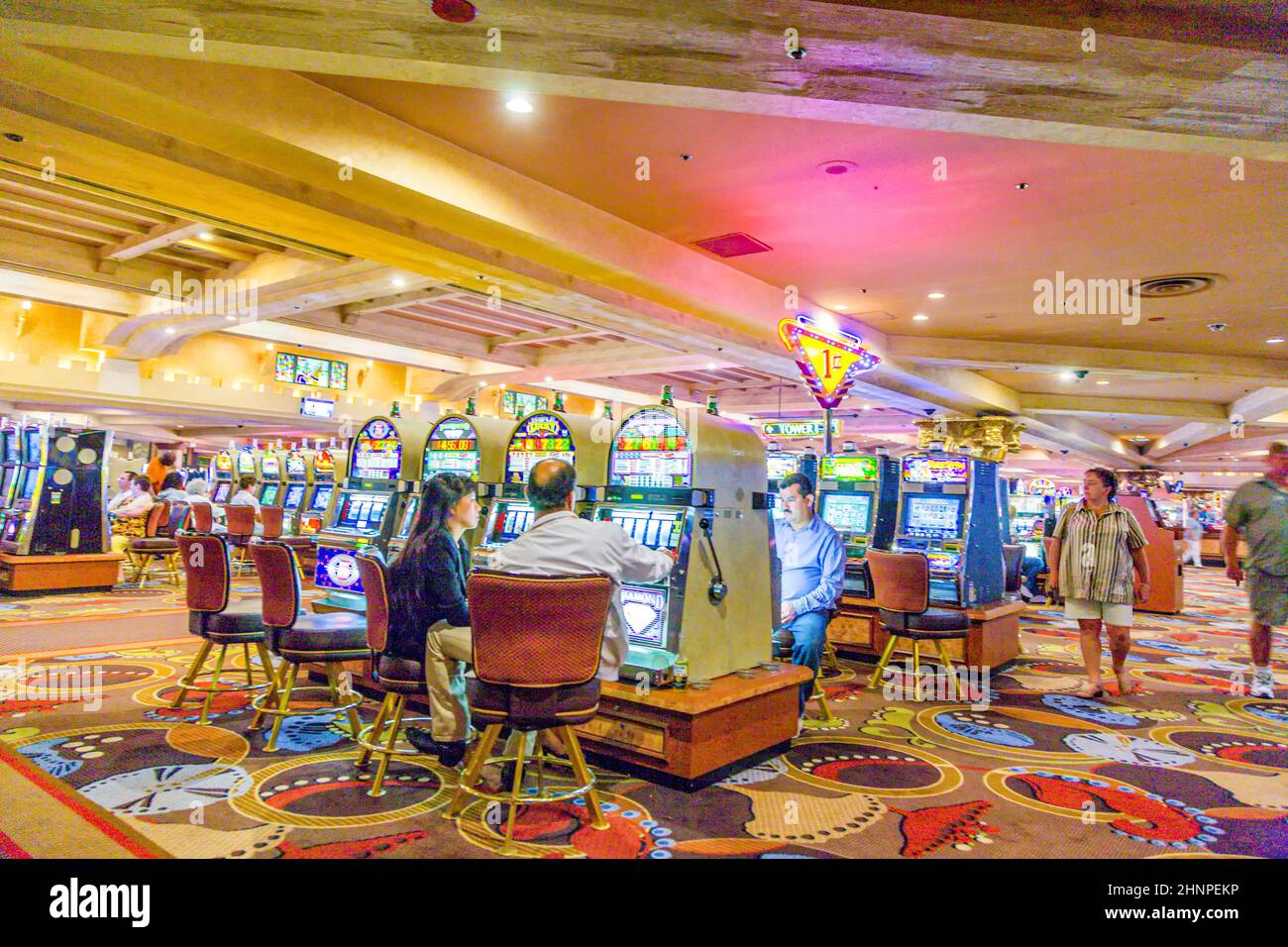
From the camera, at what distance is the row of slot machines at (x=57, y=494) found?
333 inches

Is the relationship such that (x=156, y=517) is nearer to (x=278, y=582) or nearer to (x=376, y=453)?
(x=376, y=453)

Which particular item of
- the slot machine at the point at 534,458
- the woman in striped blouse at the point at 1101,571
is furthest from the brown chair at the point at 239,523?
the woman in striped blouse at the point at 1101,571

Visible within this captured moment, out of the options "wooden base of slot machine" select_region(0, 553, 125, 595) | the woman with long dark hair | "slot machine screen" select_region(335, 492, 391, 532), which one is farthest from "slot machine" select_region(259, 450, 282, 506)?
the woman with long dark hair

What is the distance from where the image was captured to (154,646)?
20.5 feet

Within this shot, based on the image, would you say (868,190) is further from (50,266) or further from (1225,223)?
(50,266)

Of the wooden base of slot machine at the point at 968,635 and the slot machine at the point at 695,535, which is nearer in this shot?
the slot machine at the point at 695,535

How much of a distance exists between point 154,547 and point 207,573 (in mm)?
6362

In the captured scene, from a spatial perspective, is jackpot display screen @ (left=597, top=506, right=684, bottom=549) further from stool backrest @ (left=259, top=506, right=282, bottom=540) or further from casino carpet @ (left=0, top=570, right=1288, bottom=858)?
stool backrest @ (left=259, top=506, right=282, bottom=540)

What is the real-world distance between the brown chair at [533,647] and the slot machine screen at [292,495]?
1008 centimetres

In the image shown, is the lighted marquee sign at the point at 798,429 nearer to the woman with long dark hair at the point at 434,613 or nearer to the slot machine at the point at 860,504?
the slot machine at the point at 860,504

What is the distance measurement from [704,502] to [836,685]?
8.64ft

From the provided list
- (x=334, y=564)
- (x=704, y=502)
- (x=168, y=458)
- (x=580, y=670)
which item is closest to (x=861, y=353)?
(x=704, y=502)

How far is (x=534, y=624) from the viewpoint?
106 inches

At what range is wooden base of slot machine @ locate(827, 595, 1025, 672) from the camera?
6.10m
